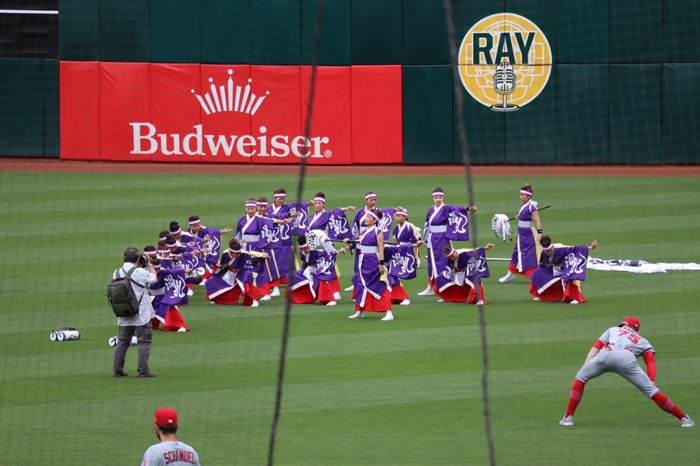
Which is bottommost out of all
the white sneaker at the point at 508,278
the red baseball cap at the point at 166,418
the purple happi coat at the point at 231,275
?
the red baseball cap at the point at 166,418

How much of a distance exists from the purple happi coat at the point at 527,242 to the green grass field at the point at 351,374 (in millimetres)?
444

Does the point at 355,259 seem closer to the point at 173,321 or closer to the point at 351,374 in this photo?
the point at 173,321

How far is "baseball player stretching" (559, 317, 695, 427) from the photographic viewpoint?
35.0ft

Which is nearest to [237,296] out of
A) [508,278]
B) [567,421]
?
[508,278]

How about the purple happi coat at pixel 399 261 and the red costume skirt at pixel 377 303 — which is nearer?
the red costume skirt at pixel 377 303

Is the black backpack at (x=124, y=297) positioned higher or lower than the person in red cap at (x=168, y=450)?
higher

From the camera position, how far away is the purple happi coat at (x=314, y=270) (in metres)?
16.9

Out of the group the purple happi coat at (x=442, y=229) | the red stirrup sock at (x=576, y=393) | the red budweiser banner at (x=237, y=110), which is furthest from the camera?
the red budweiser banner at (x=237, y=110)

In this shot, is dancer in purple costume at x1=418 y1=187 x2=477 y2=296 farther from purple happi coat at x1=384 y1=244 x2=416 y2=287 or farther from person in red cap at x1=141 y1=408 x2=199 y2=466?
person in red cap at x1=141 y1=408 x2=199 y2=466

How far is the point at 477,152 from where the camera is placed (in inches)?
1176

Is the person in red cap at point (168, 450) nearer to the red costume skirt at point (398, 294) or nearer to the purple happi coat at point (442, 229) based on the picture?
the red costume skirt at point (398, 294)

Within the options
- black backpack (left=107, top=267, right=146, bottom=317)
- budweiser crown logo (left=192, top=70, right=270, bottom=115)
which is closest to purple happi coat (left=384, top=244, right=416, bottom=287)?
black backpack (left=107, top=267, right=146, bottom=317)

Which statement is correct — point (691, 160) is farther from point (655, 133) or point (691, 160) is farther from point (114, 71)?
point (114, 71)

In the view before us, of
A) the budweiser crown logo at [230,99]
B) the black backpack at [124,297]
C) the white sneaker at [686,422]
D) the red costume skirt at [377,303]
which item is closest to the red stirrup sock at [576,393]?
the white sneaker at [686,422]
